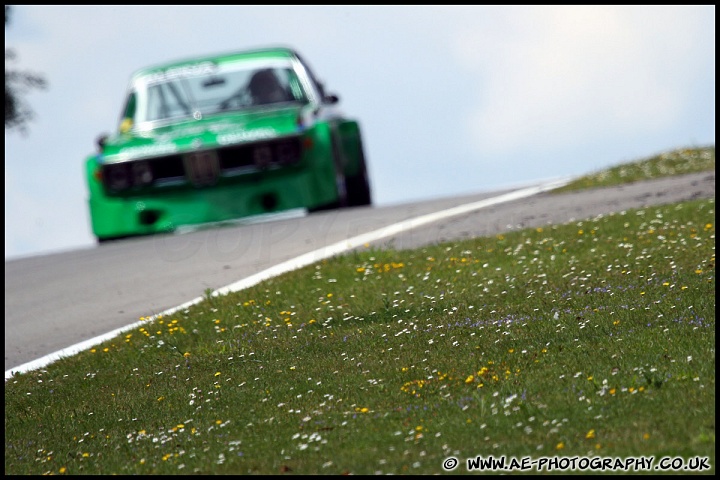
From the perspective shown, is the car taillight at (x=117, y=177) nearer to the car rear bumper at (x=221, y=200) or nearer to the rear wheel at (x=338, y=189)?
the car rear bumper at (x=221, y=200)

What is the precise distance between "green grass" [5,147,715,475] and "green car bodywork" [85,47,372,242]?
3697 mm

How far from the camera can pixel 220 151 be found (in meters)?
15.0

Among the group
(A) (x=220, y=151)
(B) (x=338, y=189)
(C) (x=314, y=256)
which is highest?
(A) (x=220, y=151)

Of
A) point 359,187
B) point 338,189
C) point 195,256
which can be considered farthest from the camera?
point 359,187

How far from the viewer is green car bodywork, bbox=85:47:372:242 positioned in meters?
15.1

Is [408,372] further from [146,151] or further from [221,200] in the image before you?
[146,151]

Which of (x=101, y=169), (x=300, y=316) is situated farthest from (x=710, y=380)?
(x=101, y=169)

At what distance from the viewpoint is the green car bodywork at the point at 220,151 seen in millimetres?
15102

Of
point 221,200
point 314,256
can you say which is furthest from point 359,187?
point 314,256

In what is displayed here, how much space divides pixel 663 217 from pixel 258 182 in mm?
4987

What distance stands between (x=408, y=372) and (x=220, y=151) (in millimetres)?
8166

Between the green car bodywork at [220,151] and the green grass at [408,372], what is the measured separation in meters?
3.70

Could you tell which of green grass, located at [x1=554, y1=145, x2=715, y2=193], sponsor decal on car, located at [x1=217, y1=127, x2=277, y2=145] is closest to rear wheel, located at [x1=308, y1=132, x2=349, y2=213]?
sponsor decal on car, located at [x1=217, y1=127, x2=277, y2=145]

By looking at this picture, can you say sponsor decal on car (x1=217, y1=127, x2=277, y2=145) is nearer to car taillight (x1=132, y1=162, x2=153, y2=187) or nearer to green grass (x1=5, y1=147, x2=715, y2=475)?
car taillight (x1=132, y1=162, x2=153, y2=187)
